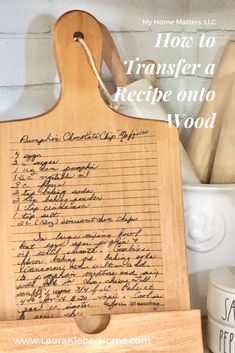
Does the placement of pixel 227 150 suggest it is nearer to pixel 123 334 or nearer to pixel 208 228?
pixel 208 228

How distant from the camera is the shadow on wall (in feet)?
2.35

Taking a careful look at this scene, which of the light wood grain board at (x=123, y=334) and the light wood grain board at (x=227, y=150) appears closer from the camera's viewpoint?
the light wood grain board at (x=123, y=334)

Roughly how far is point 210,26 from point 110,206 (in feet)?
0.95

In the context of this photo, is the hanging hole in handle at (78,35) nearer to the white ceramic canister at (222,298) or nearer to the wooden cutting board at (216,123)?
the wooden cutting board at (216,123)

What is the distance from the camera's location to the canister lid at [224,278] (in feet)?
1.95

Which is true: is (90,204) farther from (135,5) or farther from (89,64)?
(135,5)

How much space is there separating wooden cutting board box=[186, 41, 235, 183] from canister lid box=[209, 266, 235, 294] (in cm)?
13

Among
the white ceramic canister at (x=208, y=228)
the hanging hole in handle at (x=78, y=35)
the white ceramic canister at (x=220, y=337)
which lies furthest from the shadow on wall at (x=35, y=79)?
the white ceramic canister at (x=220, y=337)

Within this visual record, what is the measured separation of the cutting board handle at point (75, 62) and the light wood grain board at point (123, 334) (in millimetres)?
224

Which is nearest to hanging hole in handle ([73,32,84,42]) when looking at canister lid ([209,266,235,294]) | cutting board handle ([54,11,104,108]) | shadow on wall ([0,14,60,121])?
cutting board handle ([54,11,104,108])

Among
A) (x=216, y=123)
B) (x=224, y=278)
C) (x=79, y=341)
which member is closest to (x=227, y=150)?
(x=216, y=123)

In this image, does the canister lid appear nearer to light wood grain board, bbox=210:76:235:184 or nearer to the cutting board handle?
light wood grain board, bbox=210:76:235:184

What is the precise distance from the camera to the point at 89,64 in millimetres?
618

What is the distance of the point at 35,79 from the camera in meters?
0.72
